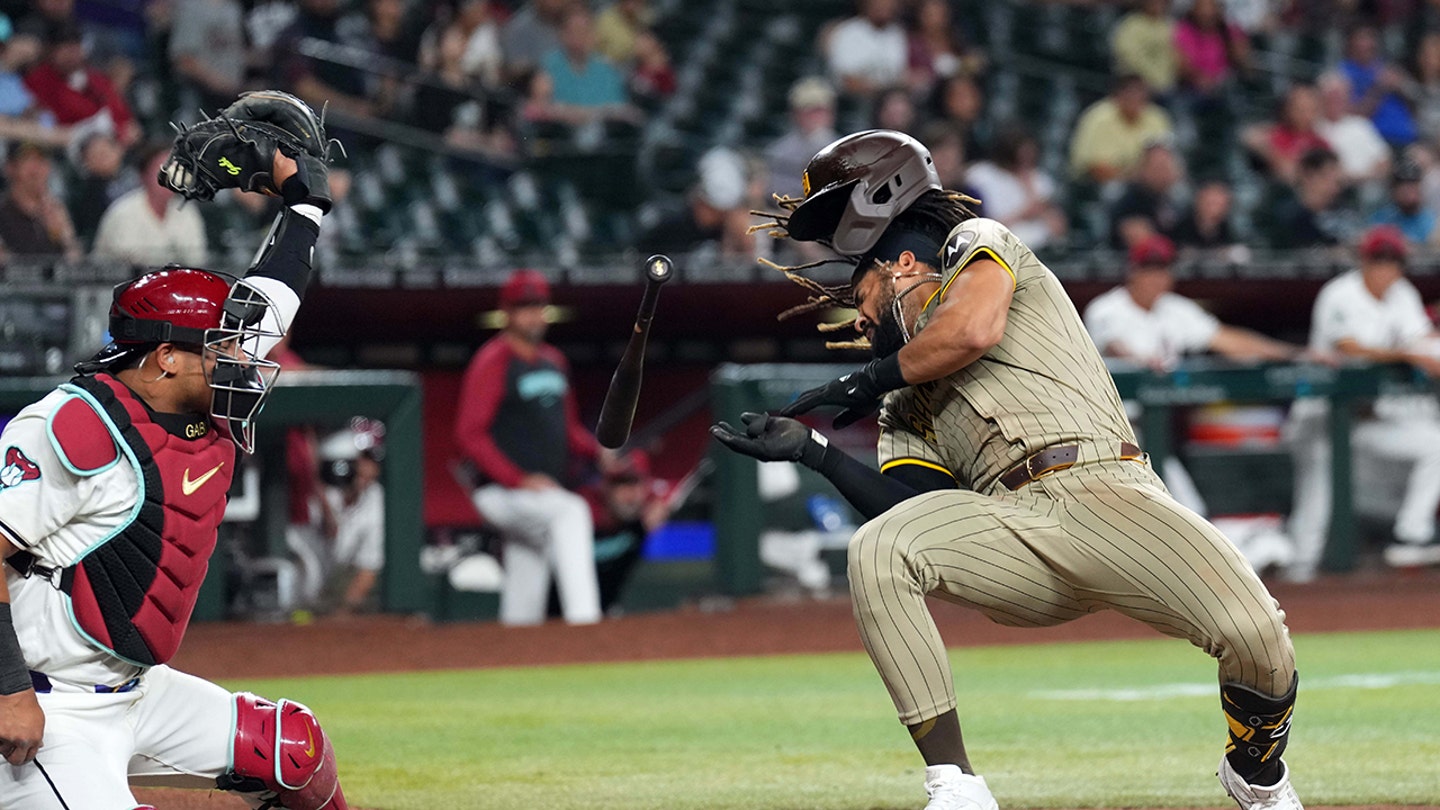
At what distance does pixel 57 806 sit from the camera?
307 cm

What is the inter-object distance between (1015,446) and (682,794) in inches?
57.4

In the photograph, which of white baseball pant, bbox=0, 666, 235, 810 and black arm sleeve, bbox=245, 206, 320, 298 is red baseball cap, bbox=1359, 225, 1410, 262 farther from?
white baseball pant, bbox=0, 666, 235, 810

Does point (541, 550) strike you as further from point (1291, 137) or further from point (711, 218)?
point (1291, 137)

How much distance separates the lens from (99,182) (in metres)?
9.27

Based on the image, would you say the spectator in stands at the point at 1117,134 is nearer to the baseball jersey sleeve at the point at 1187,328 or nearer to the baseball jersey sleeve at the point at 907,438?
the baseball jersey sleeve at the point at 1187,328

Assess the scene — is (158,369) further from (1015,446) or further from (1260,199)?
(1260,199)

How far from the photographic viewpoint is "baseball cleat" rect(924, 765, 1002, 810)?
130 inches

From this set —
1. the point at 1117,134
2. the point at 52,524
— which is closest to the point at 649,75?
the point at 1117,134

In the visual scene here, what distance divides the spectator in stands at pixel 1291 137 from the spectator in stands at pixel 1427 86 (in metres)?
1.15

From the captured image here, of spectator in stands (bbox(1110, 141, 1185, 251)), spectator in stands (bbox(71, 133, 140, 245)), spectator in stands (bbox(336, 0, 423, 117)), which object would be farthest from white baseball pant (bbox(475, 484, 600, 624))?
spectator in stands (bbox(1110, 141, 1185, 251))

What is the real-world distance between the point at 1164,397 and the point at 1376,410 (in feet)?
4.54

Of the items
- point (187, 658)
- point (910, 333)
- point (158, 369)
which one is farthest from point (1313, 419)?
Answer: point (158, 369)

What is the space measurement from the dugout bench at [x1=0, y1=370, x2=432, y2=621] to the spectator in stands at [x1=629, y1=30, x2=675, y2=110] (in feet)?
15.7

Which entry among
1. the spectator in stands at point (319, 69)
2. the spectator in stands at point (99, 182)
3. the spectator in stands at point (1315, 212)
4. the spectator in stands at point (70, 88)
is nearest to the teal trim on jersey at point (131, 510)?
the spectator in stands at point (99, 182)
